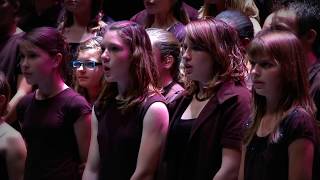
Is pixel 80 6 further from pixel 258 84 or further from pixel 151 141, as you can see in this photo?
pixel 258 84

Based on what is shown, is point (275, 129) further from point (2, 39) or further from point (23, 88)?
point (2, 39)

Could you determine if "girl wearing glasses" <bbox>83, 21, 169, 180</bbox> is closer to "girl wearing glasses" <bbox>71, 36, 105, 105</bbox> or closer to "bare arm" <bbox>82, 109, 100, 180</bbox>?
"bare arm" <bbox>82, 109, 100, 180</bbox>

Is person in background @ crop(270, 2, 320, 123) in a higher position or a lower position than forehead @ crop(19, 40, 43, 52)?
higher

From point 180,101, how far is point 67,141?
22.4 inches

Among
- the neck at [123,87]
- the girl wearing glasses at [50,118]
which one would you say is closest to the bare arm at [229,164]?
the neck at [123,87]

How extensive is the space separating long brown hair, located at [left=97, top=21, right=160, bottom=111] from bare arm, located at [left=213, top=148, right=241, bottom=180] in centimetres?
45

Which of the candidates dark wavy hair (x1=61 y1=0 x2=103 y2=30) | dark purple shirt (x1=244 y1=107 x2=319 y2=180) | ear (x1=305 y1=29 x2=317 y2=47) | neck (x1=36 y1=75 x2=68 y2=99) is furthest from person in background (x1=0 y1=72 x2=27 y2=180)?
ear (x1=305 y1=29 x2=317 y2=47)

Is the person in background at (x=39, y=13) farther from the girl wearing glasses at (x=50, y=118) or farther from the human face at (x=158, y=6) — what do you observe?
the girl wearing glasses at (x=50, y=118)

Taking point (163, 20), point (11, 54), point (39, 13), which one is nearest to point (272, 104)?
point (163, 20)

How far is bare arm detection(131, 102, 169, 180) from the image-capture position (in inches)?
104

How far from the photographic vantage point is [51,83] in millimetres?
3035

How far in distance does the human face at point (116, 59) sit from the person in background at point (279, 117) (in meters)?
0.57

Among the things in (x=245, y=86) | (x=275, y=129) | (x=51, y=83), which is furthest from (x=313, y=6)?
(x=51, y=83)

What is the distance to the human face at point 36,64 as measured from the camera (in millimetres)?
3037
